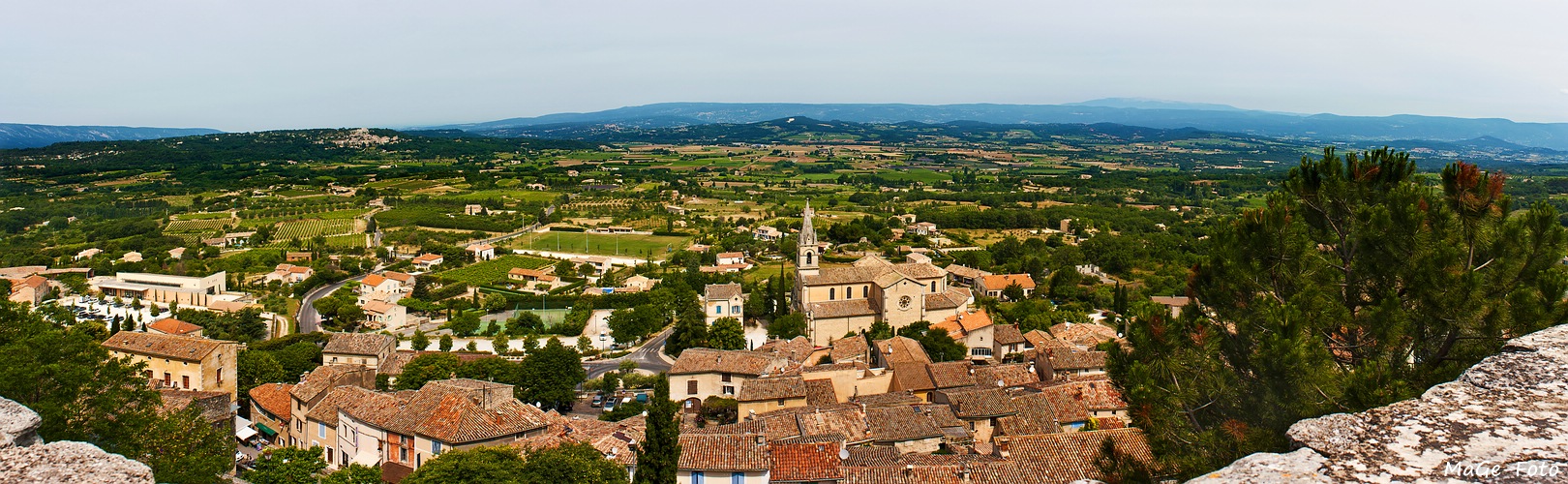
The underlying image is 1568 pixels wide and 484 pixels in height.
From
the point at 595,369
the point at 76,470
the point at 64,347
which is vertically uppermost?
the point at 76,470

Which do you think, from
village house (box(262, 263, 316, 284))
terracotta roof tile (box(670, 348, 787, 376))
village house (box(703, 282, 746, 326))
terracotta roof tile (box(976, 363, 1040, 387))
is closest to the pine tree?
terracotta roof tile (box(670, 348, 787, 376))

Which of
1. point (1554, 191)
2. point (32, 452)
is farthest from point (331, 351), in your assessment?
point (1554, 191)

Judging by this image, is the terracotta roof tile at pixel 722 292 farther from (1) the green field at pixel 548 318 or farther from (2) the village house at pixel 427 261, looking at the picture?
(2) the village house at pixel 427 261

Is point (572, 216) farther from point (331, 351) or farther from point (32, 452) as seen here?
point (32, 452)

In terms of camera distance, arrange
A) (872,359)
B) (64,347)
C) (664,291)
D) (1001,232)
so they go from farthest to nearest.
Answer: (1001,232), (664,291), (872,359), (64,347)

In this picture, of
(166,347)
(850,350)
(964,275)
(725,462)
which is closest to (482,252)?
(964,275)

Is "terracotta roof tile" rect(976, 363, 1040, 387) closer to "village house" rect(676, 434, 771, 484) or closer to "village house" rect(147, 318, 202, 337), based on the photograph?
"village house" rect(676, 434, 771, 484)
